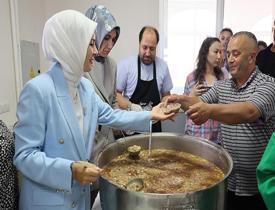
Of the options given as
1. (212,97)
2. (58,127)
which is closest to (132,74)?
(212,97)

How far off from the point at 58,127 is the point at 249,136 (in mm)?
881

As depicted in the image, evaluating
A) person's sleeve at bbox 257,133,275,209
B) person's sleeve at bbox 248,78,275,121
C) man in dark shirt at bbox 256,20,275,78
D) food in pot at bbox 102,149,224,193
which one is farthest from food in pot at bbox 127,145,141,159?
man in dark shirt at bbox 256,20,275,78

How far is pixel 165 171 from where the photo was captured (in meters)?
1.32

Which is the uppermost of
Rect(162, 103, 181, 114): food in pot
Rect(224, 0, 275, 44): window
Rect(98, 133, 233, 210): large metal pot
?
Rect(224, 0, 275, 44): window

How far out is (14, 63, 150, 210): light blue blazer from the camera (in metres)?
0.91

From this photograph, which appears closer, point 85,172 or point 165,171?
point 85,172

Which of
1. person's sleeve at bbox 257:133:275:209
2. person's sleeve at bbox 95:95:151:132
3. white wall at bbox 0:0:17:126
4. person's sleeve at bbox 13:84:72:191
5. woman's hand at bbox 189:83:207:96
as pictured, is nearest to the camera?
person's sleeve at bbox 257:133:275:209

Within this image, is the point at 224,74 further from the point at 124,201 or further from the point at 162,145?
the point at 124,201

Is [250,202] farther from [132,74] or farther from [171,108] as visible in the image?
[132,74]

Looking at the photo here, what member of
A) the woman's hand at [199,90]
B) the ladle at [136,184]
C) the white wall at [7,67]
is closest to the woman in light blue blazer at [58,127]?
the ladle at [136,184]

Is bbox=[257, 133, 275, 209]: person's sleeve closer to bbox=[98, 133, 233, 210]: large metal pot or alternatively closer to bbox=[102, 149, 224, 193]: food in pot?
bbox=[98, 133, 233, 210]: large metal pot

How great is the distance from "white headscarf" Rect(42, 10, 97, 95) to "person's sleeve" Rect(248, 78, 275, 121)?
2.52ft

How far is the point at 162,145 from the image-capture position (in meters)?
1.53

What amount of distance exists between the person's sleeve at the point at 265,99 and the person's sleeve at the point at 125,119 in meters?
0.47
